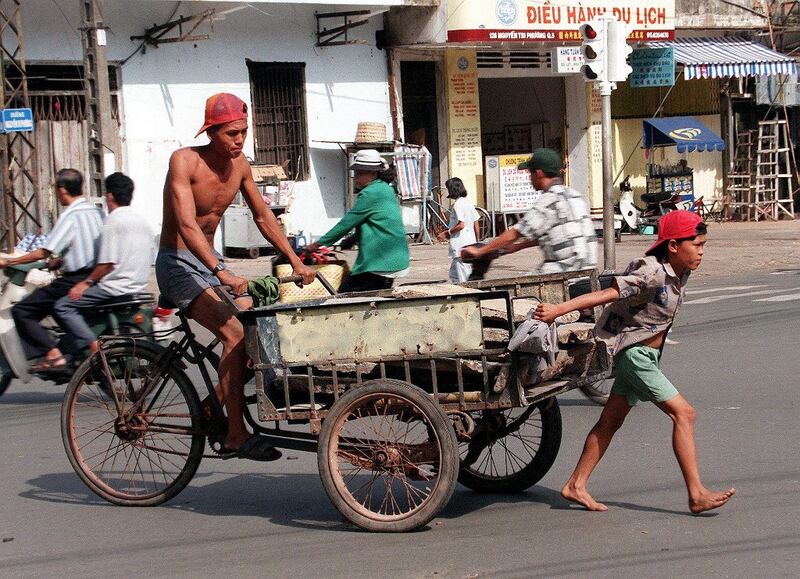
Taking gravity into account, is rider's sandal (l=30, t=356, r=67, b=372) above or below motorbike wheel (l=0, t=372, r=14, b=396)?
above

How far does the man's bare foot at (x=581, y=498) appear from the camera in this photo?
5613 millimetres

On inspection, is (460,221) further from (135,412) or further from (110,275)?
(135,412)

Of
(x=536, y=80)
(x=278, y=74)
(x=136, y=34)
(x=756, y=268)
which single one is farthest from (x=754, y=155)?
(x=136, y=34)

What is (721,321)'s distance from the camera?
1248cm

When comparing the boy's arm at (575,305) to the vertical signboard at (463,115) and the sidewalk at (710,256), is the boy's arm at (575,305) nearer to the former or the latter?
the sidewalk at (710,256)

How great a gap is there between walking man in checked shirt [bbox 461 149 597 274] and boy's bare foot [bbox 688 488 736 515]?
101 inches

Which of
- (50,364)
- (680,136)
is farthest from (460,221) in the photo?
(680,136)

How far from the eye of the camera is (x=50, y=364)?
8805 millimetres

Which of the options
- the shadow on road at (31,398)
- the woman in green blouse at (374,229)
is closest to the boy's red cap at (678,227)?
the woman in green blouse at (374,229)

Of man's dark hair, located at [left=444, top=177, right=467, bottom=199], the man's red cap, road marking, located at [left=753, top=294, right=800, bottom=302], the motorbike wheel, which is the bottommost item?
road marking, located at [left=753, top=294, right=800, bottom=302]

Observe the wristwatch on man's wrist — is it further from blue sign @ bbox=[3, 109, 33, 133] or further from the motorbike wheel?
blue sign @ bbox=[3, 109, 33, 133]

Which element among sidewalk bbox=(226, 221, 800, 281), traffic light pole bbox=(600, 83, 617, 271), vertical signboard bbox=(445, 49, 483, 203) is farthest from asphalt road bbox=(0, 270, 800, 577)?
vertical signboard bbox=(445, 49, 483, 203)

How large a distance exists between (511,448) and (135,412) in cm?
187

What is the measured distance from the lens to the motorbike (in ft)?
29.0
